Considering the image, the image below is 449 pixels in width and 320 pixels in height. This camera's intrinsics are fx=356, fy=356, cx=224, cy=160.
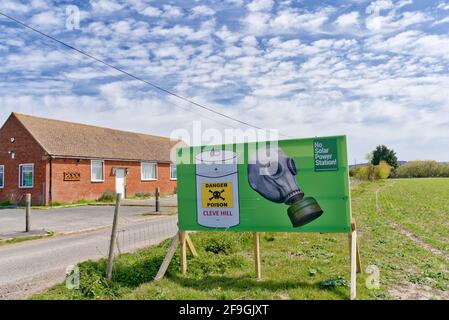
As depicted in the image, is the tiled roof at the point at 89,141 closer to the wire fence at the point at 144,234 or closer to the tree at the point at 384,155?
the wire fence at the point at 144,234

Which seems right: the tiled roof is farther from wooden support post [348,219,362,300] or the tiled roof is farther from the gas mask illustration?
wooden support post [348,219,362,300]

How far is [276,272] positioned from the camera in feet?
21.1

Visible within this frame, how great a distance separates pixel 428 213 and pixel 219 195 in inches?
501

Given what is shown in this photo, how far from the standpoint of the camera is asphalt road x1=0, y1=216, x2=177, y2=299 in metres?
6.41

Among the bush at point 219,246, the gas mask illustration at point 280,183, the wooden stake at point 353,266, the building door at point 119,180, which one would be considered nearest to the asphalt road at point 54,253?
the bush at point 219,246

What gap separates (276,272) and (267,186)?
1.57m

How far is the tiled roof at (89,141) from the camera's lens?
25141 mm

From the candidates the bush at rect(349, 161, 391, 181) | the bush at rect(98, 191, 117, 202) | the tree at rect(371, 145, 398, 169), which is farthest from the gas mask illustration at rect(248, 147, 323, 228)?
the tree at rect(371, 145, 398, 169)

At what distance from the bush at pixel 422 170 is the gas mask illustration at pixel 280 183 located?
9135 cm

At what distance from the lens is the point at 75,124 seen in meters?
29.9

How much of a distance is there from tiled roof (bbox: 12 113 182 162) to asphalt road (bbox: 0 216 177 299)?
14029 millimetres

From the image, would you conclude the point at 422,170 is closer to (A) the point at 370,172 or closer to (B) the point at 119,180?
(A) the point at 370,172
